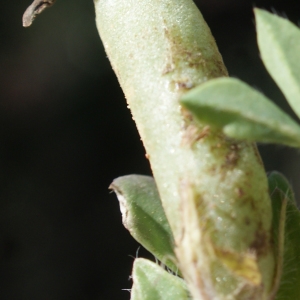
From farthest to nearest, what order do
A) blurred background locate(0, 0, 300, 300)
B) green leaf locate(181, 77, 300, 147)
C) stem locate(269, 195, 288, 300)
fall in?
blurred background locate(0, 0, 300, 300), stem locate(269, 195, 288, 300), green leaf locate(181, 77, 300, 147)

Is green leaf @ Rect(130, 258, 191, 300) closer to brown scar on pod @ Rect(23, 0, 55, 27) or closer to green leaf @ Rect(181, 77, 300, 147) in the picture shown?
green leaf @ Rect(181, 77, 300, 147)

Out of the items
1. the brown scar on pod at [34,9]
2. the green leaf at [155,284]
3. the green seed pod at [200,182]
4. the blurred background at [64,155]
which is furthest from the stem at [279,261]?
the blurred background at [64,155]

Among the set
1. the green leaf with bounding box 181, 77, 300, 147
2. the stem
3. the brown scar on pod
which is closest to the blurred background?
the brown scar on pod

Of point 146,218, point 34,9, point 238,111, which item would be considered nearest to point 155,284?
point 146,218

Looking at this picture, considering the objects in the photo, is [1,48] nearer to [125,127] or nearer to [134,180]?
[125,127]

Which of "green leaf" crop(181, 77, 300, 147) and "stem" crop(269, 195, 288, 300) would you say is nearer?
"green leaf" crop(181, 77, 300, 147)

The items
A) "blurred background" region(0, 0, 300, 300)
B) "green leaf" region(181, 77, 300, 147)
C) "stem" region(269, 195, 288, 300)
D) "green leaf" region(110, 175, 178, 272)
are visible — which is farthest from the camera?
"blurred background" region(0, 0, 300, 300)

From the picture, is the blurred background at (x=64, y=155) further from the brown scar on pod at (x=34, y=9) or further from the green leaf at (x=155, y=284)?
the green leaf at (x=155, y=284)
